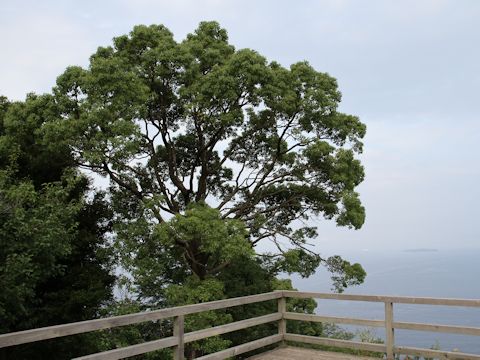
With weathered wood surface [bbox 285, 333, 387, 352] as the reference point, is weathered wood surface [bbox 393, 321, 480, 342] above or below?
above

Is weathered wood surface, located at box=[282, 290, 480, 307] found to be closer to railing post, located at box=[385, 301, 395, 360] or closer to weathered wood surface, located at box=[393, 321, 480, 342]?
railing post, located at box=[385, 301, 395, 360]

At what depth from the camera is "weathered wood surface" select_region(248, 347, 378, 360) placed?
633cm

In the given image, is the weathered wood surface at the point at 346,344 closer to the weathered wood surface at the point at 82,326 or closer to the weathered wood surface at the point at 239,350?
the weathered wood surface at the point at 239,350

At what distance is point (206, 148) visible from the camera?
14445 millimetres

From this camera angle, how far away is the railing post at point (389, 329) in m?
5.90

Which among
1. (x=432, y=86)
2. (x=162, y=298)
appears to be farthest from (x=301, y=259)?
(x=432, y=86)

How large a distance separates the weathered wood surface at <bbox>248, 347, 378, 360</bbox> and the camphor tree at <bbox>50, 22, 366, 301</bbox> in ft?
12.7

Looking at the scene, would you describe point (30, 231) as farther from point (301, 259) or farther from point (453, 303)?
point (301, 259)

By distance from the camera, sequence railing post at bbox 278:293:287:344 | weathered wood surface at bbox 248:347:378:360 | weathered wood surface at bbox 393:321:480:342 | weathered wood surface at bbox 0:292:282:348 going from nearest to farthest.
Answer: weathered wood surface at bbox 0:292:282:348 → weathered wood surface at bbox 393:321:480:342 → weathered wood surface at bbox 248:347:378:360 → railing post at bbox 278:293:287:344

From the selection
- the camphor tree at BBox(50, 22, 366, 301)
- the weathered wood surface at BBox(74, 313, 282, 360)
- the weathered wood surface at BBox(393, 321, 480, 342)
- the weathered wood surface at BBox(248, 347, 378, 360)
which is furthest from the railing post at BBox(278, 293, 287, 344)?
the camphor tree at BBox(50, 22, 366, 301)

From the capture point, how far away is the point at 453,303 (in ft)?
17.9

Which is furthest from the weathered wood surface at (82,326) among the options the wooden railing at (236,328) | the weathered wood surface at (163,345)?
the weathered wood surface at (163,345)

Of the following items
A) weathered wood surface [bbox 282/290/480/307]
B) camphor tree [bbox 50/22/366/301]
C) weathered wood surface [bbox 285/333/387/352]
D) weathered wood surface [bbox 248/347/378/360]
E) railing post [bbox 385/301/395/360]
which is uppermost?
camphor tree [bbox 50/22/366/301]

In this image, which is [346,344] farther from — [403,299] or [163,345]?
[163,345]
